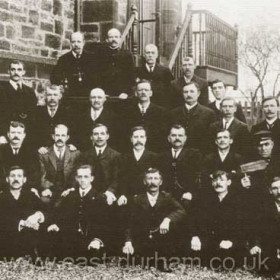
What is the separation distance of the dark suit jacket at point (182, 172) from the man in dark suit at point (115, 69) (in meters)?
1.48

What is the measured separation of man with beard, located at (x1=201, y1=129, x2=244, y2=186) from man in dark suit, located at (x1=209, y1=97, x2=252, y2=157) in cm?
17

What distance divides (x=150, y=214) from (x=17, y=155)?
153 cm

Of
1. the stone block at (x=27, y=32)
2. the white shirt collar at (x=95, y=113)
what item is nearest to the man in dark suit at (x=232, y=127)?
the white shirt collar at (x=95, y=113)

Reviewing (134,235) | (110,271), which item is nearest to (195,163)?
(134,235)

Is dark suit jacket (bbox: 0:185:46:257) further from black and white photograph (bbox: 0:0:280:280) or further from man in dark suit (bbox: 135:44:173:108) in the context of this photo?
man in dark suit (bbox: 135:44:173:108)

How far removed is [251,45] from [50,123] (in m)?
12.1

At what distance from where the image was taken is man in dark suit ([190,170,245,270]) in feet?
16.6

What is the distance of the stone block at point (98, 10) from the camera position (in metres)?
8.64

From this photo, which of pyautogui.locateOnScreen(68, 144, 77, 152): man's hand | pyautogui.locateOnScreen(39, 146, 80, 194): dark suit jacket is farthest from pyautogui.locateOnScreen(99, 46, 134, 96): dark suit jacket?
pyautogui.locateOnScreen(39, 146, 80, 194): dark suit jacket

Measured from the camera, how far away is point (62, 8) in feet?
27.2

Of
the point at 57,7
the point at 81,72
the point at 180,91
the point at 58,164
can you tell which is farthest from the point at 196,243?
the point at 57,7

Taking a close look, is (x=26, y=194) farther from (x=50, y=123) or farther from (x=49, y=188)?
(x=50, y=123)

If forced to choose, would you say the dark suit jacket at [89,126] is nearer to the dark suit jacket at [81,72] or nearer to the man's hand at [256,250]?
the dark suit jacket at [81,72]

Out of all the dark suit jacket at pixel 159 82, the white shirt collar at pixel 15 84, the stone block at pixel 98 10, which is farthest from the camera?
the stone block at pixel 98 10
